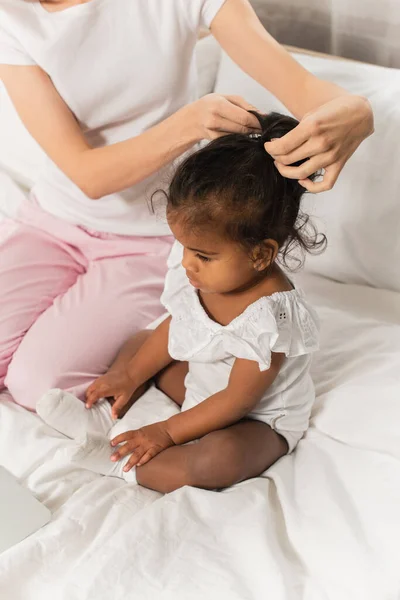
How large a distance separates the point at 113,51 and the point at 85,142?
0.17 metres

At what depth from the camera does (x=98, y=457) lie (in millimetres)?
1044

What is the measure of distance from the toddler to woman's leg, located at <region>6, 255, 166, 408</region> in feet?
0.20

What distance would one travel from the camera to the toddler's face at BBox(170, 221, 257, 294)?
92 centimetres

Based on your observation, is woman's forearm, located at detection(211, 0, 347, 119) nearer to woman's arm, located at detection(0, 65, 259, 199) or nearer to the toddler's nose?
woman's arm, located at detection(0, 65, 259, 199)

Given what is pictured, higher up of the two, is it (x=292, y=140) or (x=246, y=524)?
(x=292, y=140)

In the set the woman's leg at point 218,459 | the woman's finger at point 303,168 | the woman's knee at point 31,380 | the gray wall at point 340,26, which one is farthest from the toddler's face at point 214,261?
the gray wall at point 340,26

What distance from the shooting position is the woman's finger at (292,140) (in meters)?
0.84

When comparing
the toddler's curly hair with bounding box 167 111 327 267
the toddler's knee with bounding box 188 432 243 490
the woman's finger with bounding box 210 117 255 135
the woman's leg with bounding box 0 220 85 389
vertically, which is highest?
the woman's finger with bounding box 210 117 255 135

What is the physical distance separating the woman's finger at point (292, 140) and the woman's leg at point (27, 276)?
1.91 ft

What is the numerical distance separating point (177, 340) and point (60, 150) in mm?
384

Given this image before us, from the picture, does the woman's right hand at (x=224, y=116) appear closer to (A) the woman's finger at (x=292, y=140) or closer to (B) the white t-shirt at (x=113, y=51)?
(A) the woman's finger at (x=292, y=140)

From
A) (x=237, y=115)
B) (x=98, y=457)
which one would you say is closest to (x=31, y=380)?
(x=98, y=457)

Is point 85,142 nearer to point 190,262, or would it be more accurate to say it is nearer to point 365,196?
point 190,262

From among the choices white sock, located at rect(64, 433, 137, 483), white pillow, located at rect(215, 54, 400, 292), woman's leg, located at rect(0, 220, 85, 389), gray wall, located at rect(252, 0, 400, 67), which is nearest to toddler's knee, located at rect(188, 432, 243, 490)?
white sock, located at rect(64, 433, 137, 483)
